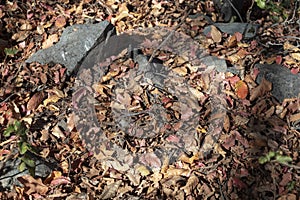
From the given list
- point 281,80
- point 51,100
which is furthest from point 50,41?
point 281,80

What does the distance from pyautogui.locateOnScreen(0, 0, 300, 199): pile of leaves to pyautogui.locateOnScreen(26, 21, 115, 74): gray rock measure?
9cm

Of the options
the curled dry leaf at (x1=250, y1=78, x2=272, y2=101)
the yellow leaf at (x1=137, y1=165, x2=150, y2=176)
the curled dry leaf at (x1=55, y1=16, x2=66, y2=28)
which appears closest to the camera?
the yellow leaf at (x1=137, y1=165, x2=150, y2=176)

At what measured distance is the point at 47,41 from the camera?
150 inches

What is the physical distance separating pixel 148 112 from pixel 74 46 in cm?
84

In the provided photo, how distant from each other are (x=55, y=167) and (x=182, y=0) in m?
2.08

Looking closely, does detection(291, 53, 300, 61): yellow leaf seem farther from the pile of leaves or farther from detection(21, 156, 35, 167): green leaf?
detection(21, 156, 35, 167): green leaf

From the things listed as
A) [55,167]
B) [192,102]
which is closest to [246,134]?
[192,102]

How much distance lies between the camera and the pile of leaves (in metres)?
2.76

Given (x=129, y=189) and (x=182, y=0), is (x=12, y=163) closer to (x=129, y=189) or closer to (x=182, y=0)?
(x=129, y=189)

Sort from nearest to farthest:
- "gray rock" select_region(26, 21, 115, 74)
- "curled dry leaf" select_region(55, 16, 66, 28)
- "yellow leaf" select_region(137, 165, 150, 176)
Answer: "yellow leaf" select_region(137, 165, 150, 176) < "gray rock" select_region(26, 21, 115, 74) < "curled dry leaf" select_region(55, 16, 66, 28)

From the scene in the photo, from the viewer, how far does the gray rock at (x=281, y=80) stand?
327 cm

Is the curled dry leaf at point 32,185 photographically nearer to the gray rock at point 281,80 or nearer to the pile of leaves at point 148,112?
the pile of leaves at point 148,112

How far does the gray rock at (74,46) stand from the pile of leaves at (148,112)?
9cm

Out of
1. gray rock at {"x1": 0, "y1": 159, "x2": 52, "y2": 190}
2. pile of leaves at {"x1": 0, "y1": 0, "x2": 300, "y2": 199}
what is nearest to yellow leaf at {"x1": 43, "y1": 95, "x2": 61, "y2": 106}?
pile of leaves at {"x1": 0, "y1": 0, "x2": 300, "y2": 199}
